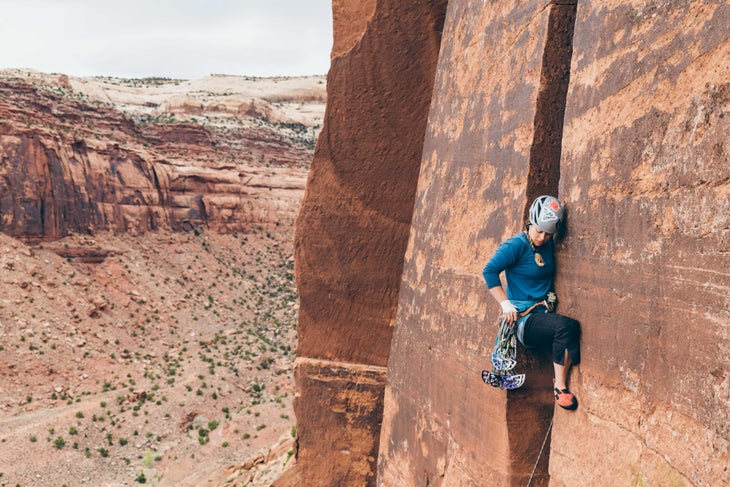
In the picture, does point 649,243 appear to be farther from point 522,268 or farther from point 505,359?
point 505,359

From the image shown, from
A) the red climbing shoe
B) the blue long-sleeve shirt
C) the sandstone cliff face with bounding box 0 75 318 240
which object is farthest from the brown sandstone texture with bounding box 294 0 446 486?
the sandstone cliff face with bounding box 0 75 318 240

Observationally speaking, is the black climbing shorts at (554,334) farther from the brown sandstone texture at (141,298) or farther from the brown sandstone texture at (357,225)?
the brown sandstone texture at (141,298)

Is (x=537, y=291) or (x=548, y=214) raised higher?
(x=548, y=214)

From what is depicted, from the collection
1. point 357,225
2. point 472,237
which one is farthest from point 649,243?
point 357,225

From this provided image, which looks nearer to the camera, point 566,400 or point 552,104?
point 566,400

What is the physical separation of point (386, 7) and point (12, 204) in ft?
113

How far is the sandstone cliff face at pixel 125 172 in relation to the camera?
119 ft

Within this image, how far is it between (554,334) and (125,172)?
4351 cm

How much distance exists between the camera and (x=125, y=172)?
4356 centimetres

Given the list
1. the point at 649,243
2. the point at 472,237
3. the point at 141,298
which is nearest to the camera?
the point at 649,243

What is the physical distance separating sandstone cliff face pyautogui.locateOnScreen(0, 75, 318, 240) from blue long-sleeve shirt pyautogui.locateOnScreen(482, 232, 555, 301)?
121 ft

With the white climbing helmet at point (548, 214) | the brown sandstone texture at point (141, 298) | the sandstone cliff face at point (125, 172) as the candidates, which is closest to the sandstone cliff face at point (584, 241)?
the white climbing helmet at point (548, 214)

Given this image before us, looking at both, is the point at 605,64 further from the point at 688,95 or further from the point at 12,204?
the point at 12,204

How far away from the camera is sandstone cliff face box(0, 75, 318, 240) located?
119ft
